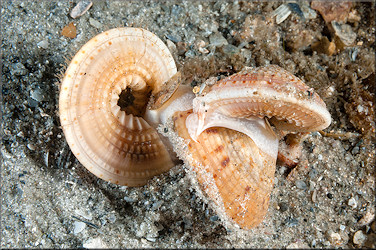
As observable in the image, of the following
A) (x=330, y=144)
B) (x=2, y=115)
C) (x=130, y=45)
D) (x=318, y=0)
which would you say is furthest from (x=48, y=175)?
(x=318, y=0)

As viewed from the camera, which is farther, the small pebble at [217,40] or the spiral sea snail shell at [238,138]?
the small pebble at [217,40]

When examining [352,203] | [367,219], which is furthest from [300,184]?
[367,219]

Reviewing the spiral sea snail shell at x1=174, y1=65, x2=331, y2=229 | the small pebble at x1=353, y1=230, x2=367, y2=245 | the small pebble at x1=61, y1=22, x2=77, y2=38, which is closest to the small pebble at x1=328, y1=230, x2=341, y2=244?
the small pebble at x1=353, y1=230, x2=367, y2=245

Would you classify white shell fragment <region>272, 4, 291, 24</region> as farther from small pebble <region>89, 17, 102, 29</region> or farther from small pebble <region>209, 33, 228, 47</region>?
small pebble <region>89, 17, 102, 29</region>

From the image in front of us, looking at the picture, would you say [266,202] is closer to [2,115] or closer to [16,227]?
[16,227]

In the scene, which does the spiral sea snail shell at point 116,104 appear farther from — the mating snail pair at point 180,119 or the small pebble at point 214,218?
the small pebble at point 214,218

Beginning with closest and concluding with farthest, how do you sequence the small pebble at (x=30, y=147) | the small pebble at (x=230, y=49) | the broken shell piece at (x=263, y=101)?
1. the broken shell piece at (x=263, y=101)
2. the small pebble at (x=30, y=147)
3. the small pebble at (x=230, y=49)

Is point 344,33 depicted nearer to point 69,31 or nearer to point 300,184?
point 300,184

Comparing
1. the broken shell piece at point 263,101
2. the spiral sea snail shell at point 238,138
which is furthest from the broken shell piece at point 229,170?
the broken shell piece at point 263,101
